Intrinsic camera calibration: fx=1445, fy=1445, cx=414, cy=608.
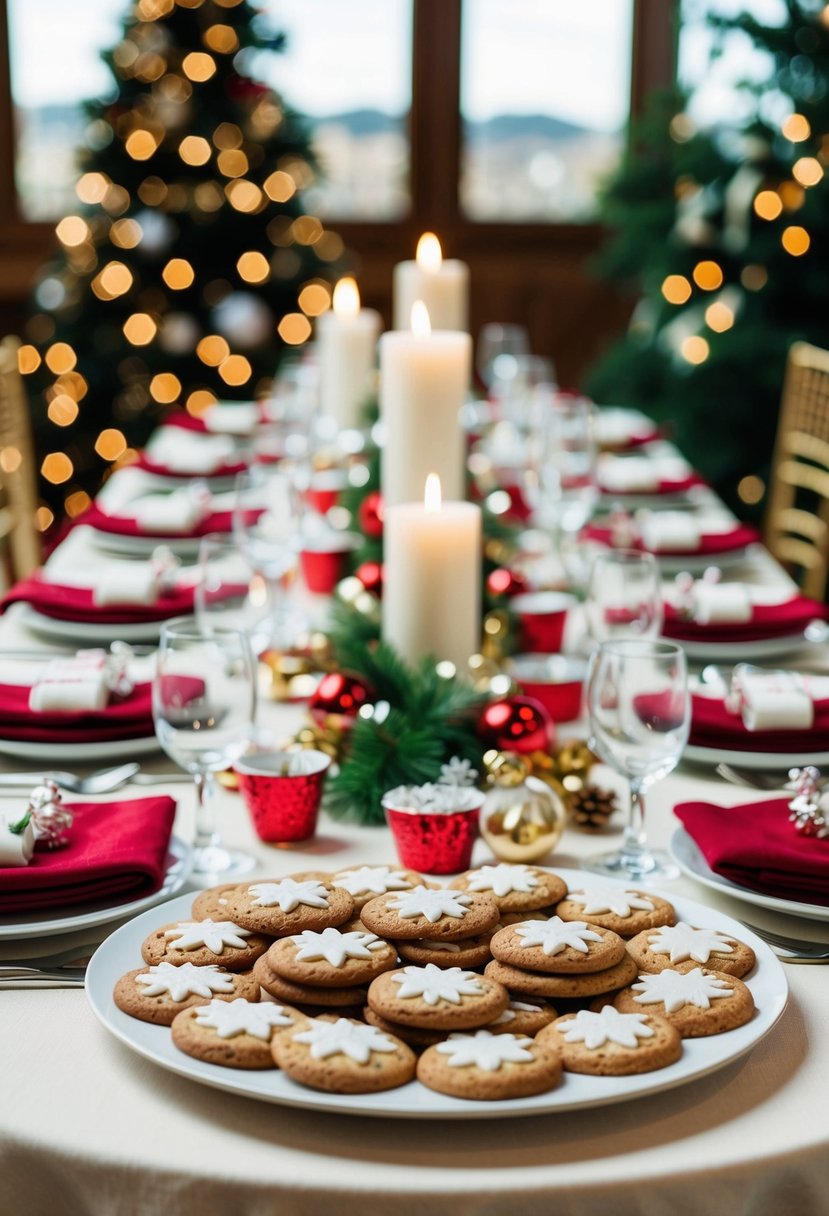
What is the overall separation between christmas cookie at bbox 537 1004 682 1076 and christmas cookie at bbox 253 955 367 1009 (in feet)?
0.35

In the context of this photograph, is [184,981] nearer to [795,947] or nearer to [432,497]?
[795,947]

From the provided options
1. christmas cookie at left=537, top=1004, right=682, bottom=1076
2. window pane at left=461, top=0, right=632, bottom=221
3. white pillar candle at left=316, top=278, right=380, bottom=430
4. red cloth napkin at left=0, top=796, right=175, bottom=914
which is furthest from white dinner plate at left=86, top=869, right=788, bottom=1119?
window pane at left=461, top=0, right=632, bottom=221

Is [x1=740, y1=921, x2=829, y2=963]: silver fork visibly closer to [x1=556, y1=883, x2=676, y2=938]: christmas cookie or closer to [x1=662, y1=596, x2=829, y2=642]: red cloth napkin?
[x1=556, y1=883, x2=676, y2=938]: christmas cookie

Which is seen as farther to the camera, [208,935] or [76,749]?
[76,749]

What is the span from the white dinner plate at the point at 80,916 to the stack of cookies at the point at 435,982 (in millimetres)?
88

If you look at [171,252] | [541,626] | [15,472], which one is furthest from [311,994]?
[171,252]

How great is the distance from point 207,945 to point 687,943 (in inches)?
11.5

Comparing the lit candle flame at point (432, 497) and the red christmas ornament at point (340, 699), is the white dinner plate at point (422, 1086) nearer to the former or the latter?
the red christmas ornament at point (340, 699)

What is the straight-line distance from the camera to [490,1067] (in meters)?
0.75

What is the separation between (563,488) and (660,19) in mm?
4112

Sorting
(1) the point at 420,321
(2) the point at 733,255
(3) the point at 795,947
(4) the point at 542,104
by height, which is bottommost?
(3) the point at 795,947

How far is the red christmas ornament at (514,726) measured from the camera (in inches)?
49.8

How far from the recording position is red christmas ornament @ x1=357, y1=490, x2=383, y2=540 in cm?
179

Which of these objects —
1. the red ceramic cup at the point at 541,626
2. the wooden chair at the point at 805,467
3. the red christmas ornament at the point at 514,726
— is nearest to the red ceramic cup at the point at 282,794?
the red christmas ornament at the point at 514,726
